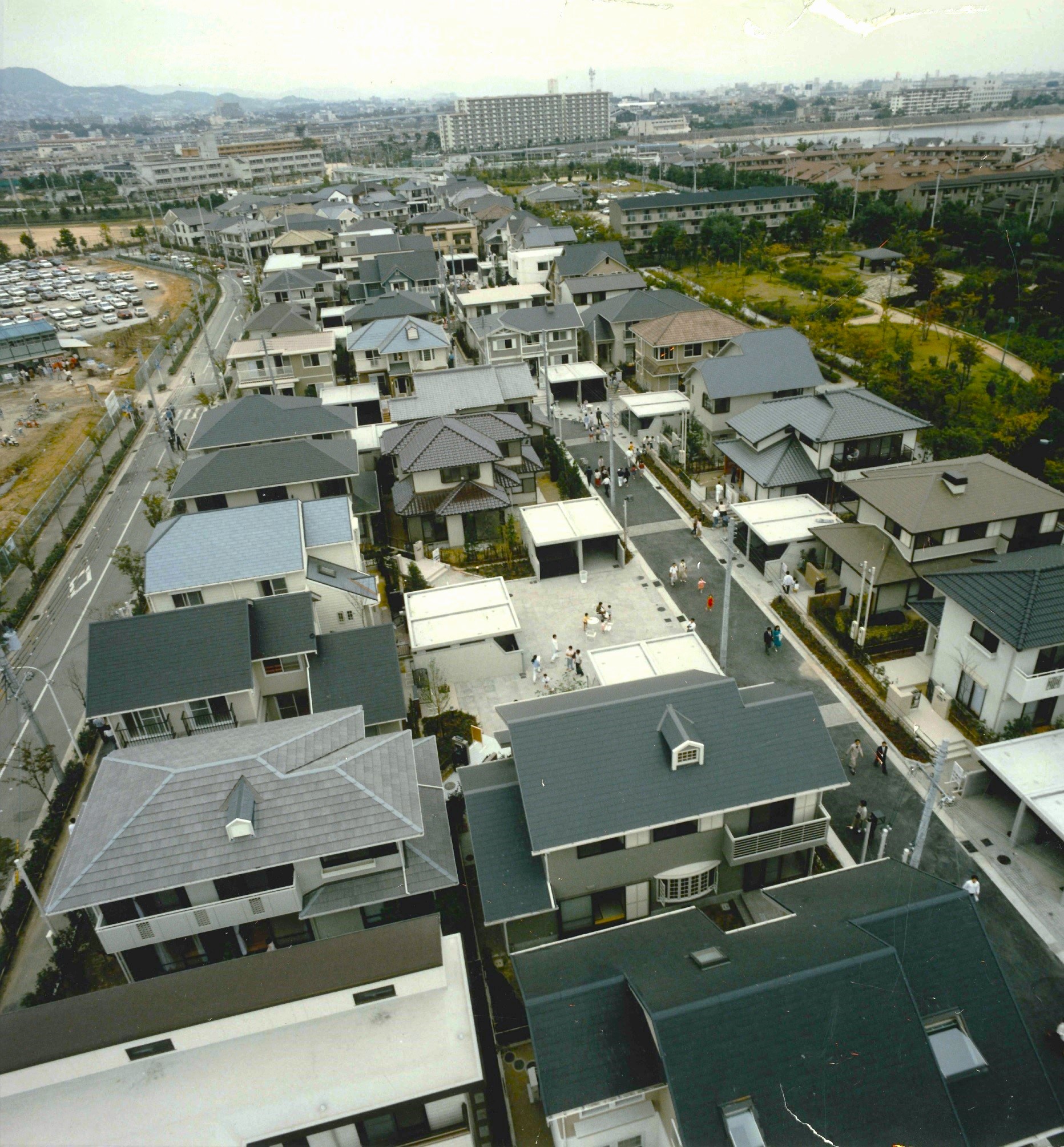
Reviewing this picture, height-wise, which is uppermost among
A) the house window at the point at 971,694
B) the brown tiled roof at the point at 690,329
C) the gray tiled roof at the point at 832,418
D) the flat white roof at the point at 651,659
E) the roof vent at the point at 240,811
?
the brown tiled roof at the point at 690,329

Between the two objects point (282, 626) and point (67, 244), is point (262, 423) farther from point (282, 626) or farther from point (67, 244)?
point (67, 244)

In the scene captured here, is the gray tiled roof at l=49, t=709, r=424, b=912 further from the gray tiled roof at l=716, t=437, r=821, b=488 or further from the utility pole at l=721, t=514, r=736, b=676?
the gray tiled roof at l=716, t=437, r=821, b=488

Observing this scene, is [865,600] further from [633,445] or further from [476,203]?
[476,203]

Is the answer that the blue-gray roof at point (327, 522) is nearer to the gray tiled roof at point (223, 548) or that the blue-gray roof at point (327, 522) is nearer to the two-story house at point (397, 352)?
the gray tiled roof at point (223, 548)

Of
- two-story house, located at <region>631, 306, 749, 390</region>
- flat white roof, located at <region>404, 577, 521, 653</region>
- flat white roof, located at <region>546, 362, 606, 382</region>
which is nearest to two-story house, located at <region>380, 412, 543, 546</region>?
flat white roof, located at <region>404, 577, 521, 653</region>

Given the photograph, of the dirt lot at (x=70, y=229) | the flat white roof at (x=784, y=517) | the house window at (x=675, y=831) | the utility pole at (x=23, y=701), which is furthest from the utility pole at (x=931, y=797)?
the dirt lot at (x=70, y=229)

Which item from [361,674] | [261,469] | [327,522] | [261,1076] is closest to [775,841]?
[261,1076]
